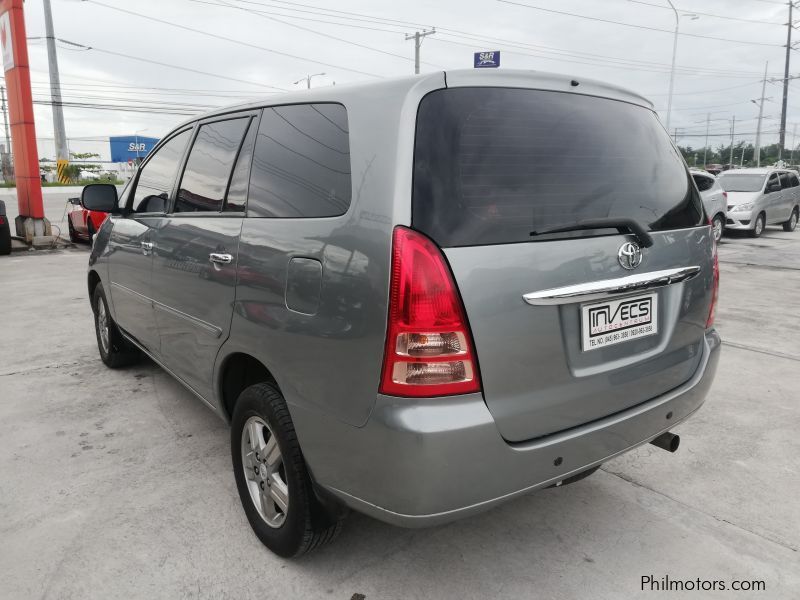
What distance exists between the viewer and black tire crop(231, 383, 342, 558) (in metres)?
2.17

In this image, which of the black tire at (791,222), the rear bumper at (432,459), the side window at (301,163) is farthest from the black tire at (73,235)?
the black tire at (791,222)

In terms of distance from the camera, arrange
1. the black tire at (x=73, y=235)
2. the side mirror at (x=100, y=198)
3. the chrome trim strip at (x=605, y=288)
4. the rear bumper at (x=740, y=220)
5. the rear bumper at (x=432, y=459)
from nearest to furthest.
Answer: the rear bumper at (x=432, y=459) < the chrome trim strip at (x=605, y=288) < the side mirror at (x=100, y=198) < the black tire at (x=73, y=235) < the rear bumper at (x=740, y=220)

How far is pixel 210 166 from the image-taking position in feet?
9.53

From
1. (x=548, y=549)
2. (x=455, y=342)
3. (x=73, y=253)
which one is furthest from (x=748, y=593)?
(x=73, y=253)

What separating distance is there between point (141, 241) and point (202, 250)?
947mm

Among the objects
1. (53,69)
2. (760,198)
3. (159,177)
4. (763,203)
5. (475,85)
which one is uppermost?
(53,69)

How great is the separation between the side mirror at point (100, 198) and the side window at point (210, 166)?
1075mm

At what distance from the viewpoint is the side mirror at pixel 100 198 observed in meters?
3.93

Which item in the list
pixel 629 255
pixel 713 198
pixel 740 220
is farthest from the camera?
pixel 740 220

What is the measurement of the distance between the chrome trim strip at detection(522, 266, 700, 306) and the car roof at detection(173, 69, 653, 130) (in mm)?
711

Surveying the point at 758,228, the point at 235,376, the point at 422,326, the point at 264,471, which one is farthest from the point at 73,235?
the point at 758,228

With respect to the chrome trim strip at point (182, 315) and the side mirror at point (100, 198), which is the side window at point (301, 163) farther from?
the side mirror at point (100, 198)

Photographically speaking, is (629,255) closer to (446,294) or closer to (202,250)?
(446,294)

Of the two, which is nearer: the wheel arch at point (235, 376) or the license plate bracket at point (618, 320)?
the license plate bracket at point (618, 320)
